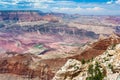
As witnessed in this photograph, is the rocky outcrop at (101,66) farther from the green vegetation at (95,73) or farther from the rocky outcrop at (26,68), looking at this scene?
the rocky outcrop at (26,68)

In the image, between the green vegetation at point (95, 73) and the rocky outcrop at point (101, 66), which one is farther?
the green vegetation at point (95, 73)

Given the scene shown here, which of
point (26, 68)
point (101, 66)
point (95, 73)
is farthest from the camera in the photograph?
point (26, 68)

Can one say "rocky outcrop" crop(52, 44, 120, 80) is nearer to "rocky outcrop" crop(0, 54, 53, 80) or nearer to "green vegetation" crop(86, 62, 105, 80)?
"green vegetation" crop(86, 62, 105, 80)

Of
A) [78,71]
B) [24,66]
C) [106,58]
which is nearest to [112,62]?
[106,58]

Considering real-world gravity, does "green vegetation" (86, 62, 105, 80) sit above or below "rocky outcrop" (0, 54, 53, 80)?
above

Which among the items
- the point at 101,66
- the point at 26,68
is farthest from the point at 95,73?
the point at 26,68

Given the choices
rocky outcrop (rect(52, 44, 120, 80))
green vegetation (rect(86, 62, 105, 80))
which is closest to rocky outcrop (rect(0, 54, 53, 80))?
rocky outcrop (rect(52, 44, 120, 80))

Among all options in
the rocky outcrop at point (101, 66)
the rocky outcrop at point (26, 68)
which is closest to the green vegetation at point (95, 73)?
the rocky outcrop at point (101, 66)

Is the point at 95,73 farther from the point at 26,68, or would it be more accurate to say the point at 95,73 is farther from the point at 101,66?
the point at 26,68
